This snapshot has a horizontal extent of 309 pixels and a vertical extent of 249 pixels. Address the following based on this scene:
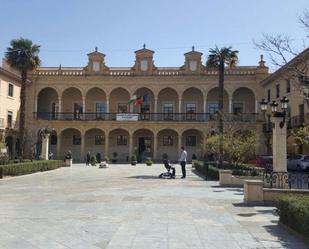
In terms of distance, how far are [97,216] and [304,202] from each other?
4.68 meters

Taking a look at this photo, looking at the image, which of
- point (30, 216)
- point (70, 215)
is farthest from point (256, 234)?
point (30, 216)

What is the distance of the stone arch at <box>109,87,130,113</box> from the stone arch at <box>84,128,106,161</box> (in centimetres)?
332

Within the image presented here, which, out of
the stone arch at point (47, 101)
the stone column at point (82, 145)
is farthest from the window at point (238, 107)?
the stone arch at point (47, 101)

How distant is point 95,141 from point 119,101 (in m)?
5.73

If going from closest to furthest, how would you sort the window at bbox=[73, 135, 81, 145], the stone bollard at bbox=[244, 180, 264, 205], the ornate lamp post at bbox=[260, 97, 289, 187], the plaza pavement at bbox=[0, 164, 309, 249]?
1. the plaza pavement at bbox=[0, 164, 309, 249]
2. the stone bollard at bbox=[244, 180, 264, 205]
3. the ornate lamp post at bbox=[260, 97, 289, 187]
4. the window at bbox=[73, 135, 81, 145]

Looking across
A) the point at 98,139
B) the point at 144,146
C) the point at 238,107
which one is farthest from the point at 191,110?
the point at 98,139

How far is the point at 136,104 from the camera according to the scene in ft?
167

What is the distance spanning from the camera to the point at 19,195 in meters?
15.1

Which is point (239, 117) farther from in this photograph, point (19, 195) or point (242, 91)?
point (19, 195)

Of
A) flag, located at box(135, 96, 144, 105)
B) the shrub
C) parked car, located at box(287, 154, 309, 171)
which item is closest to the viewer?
the shrub

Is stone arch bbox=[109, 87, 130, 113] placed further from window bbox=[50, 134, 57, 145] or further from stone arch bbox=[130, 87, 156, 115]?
window bbox=[50, 134, 57, 145]

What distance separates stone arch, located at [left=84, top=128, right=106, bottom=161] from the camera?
53.7 m

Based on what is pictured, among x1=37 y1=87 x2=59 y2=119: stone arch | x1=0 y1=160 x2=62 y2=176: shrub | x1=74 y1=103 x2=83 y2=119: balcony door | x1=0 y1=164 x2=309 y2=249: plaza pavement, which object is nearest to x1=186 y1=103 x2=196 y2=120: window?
x1=74 y1=103 x2=83 y2=119: balcony door

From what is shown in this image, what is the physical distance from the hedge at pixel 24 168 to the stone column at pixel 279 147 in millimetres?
15226
